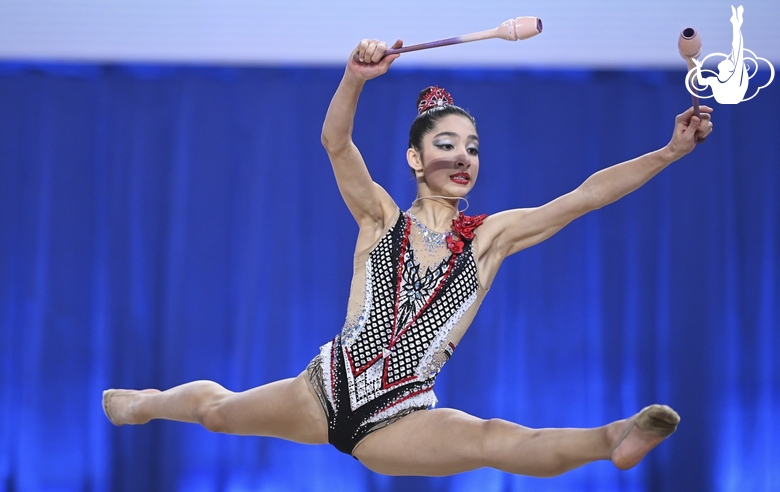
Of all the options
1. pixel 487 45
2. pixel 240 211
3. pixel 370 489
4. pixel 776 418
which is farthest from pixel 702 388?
pixel 240 211

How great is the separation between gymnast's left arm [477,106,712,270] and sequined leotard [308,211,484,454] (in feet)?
0.40

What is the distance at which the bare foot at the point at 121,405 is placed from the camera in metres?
2.71

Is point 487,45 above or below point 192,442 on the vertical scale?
above

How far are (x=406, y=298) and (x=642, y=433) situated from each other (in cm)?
77

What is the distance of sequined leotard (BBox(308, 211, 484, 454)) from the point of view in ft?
7.36

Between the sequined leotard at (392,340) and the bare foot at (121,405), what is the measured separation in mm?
735

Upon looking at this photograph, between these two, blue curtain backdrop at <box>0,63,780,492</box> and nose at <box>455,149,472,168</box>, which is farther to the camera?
blue curtain backdrop at <box>0,63,780,492</box>

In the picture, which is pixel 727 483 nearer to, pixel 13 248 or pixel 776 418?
pixel 776 418

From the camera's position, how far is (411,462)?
2.13 m

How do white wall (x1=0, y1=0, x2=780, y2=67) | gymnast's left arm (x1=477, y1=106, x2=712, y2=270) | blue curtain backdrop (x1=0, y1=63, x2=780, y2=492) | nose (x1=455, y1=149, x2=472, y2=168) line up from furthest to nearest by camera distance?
blue curtain backdrop (x1=0, y1=63, x2=780, y2=492) < white wall (x1=0, y1=0, x2=780, y2=67) < nose (x1=455, y1=149, x2=472, y2=168) < gymnast's left arm (x1=477, y1=106, x2=712, y2=270)

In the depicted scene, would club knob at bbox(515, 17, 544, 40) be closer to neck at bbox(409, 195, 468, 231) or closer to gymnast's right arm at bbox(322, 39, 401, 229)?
gymnast's right arm at bbox(322, 39, 401, 229)

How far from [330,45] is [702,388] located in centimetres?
252

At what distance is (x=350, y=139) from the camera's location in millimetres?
2168

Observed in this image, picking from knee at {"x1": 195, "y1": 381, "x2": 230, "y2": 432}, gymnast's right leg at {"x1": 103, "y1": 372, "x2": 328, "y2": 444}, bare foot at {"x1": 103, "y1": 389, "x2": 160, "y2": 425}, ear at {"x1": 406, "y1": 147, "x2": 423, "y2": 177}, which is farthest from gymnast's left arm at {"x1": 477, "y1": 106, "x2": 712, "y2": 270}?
bare foot at {"x1": 103, "y1": 389, "x2": 160, "y2": 425}
